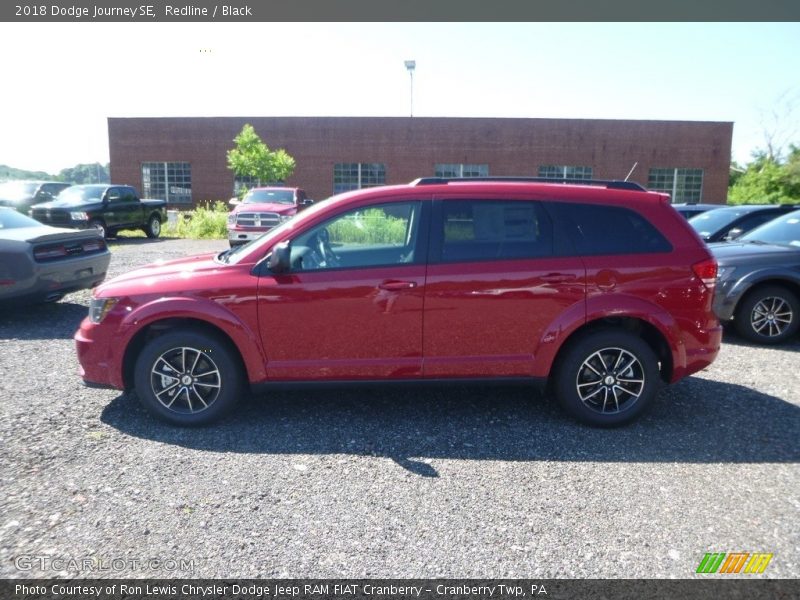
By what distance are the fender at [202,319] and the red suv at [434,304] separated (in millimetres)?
Result: 10

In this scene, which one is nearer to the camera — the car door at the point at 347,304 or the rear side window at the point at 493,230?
the car door at the point at 347,304

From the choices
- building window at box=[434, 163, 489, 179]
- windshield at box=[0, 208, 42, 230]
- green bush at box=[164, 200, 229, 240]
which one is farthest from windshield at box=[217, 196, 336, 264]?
building window at box=[434, 163, 489, 179]

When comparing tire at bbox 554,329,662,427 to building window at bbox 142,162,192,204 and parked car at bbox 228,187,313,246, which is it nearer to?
parked car at bbox 228,187,313,246

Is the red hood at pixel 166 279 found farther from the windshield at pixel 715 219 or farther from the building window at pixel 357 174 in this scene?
the building window at pixel 357 174

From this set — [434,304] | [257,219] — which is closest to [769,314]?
[434,304]

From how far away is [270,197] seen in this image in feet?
59.0

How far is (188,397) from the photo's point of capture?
440 cm

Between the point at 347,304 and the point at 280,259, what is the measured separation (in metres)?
0.58

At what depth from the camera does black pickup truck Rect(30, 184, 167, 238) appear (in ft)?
57.6

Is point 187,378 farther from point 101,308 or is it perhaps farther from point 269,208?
point 269,208

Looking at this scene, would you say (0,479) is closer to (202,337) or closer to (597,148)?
(202,337)

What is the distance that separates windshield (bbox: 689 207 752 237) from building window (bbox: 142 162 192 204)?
103 feet

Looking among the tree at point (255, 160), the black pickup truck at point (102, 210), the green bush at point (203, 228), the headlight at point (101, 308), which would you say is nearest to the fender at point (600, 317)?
the headlight at point (101, 308)

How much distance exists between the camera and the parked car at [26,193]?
1952 cm
